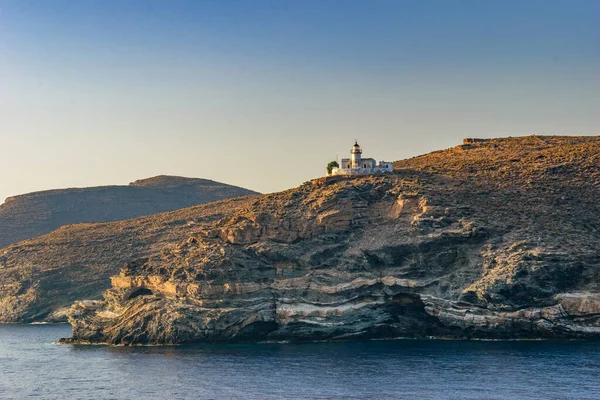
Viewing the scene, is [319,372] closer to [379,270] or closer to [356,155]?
[379,270]

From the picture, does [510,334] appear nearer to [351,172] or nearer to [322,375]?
[322,375]

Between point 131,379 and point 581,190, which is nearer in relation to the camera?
point 131,379

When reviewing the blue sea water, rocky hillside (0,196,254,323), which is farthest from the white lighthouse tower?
rocky hillside (0,196,254,323)

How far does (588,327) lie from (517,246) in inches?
431

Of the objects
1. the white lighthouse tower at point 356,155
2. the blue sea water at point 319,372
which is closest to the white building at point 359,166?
the white lighthouse tower at point 356,155

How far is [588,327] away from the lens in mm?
94500

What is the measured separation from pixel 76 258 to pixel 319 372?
91617 millimetres

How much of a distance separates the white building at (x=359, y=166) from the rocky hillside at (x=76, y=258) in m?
38.6

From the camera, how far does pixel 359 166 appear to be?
120812 millimetres

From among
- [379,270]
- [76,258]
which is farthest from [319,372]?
[76,258]

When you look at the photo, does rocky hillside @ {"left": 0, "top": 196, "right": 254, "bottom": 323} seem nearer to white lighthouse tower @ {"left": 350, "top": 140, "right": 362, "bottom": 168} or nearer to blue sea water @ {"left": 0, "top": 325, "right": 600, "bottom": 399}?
white lighthouse tower @ {"left": 350, "top": 140, "right": 362, "bottom": 168}

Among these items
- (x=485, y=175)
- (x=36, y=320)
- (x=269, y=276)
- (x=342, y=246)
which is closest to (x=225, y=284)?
(x=269, y=276)

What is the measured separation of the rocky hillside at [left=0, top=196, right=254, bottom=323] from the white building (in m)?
38.6

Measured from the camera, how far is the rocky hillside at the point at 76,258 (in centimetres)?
16038
